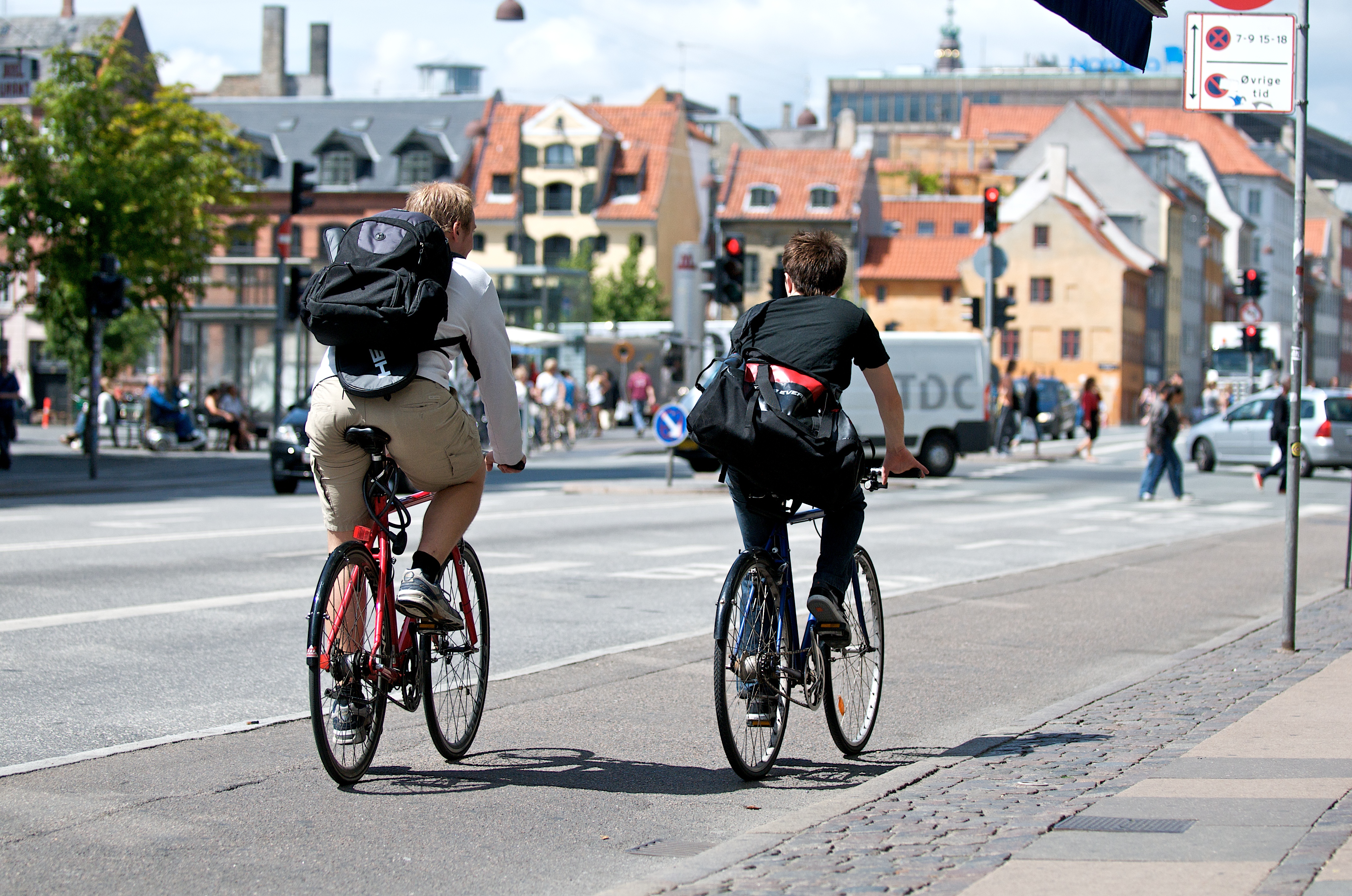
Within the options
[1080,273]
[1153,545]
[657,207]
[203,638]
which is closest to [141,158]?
[1153,545]

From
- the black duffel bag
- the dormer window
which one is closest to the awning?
the black duffel bag

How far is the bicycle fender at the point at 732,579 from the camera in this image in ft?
A: 17.5

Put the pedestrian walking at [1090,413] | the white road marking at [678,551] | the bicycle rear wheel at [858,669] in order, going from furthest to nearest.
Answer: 1. the pedestrian walking at [1090,413]
2. the white road marking at [678,551]
3. the bicycle rear wheel at [858,669]

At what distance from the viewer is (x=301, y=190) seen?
2894cm

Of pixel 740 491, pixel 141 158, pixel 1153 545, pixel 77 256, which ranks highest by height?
pixel 141 158

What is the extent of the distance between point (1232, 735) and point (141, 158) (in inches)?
1162

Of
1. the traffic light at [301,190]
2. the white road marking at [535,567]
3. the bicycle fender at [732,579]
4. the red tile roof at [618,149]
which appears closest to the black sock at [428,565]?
the bicycle fender at [732,579]

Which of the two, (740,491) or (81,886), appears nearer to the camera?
(81,886)

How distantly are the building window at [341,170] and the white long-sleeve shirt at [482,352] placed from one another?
73022mm

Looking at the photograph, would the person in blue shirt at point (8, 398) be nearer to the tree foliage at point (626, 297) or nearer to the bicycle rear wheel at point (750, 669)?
the bicycle rear wheel at point (750, 669)

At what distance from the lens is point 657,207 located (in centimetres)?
8369

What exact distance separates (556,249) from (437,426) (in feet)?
264

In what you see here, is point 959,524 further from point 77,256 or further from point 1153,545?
point 77,256

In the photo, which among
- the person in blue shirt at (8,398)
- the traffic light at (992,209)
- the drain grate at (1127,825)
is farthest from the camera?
the person in blue shirt at (8,398)
